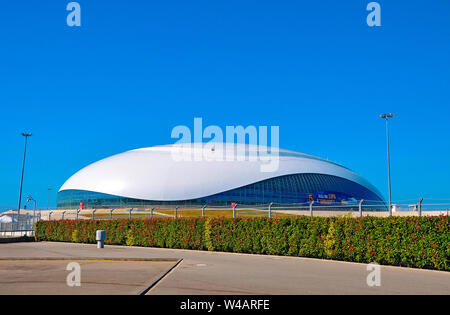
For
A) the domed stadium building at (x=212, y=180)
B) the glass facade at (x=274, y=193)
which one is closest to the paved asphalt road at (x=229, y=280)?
the glass facade at (x=274, y=193)

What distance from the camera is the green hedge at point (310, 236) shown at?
13.1 metres

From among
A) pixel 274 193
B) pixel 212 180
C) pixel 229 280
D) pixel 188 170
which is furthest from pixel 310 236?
pixel 188 170

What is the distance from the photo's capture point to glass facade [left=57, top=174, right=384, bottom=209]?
2514 inches

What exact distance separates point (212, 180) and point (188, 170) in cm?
475

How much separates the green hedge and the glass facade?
36.9 meters

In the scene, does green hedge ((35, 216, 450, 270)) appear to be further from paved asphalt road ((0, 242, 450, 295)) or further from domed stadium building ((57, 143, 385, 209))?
domed stadium building ((57, 143, 385, 209))

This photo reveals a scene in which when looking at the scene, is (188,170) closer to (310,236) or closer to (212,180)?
(212,180)

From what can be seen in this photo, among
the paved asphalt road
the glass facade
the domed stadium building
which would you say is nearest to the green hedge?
the paved asphalt road

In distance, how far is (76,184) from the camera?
243 feet

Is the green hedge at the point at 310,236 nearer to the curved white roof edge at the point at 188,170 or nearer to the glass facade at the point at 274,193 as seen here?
the glass facade at the point at 274,193

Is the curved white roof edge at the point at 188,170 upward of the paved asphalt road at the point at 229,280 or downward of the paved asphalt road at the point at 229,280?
upward
